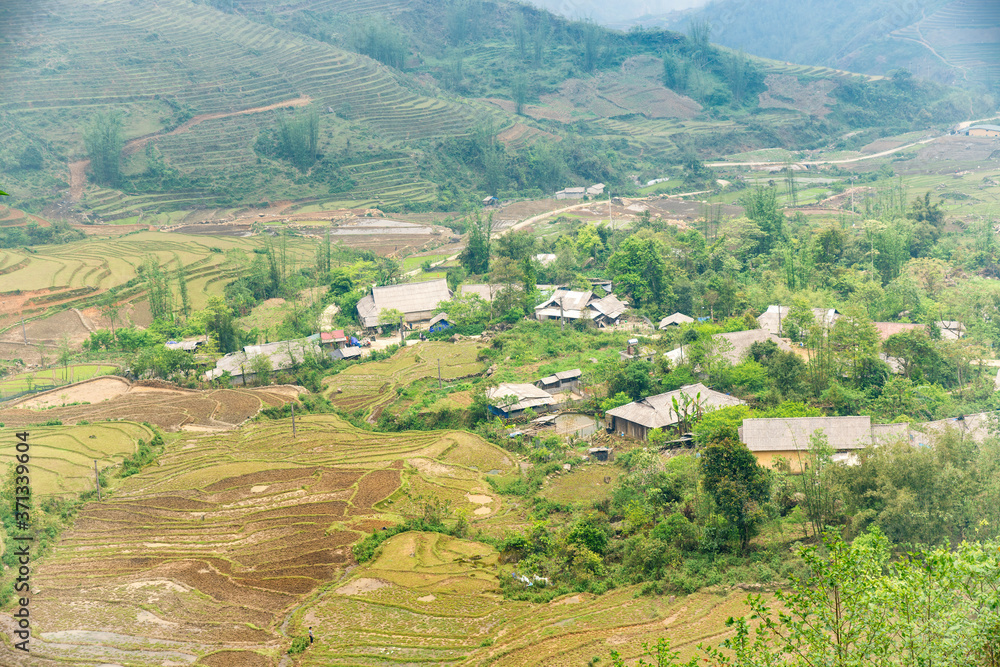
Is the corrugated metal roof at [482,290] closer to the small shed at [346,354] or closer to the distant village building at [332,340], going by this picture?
the distant village building at [332,340]

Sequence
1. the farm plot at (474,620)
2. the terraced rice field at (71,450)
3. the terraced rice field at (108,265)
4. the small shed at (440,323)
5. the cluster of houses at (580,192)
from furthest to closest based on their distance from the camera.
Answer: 1. the cluster of houses at (580,192)
2. the terraced rice field at (108,265)
3. the small shed at (440,323)
4. the terraced rice field at (71,450)
5. the farm plot at (474,620)

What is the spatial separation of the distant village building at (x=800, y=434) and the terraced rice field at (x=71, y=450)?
20789 mm

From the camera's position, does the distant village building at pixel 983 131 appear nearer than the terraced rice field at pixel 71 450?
No

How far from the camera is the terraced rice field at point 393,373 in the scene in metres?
32.0

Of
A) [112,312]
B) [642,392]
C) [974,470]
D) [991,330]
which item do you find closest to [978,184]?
→ [991,330]

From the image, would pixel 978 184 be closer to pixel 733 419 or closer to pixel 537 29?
pixel 733 419

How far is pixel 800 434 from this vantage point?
23.3 m

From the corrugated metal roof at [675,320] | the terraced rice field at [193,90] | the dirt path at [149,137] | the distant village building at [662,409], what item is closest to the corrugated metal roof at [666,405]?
the distant village building at [662,409]

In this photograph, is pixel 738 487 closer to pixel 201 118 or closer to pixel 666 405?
pixel 666 405

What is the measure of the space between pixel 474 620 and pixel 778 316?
23.3m

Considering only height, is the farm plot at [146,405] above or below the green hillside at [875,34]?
below

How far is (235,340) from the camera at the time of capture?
124 feet

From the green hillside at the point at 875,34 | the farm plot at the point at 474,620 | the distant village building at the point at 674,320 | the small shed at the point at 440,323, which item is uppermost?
the green hillside at the point at 875,34

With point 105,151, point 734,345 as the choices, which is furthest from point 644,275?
point 105,151
